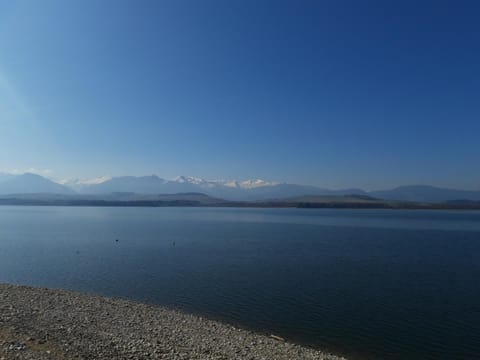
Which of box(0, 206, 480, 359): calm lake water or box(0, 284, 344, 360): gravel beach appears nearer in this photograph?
box(0, 284, 344, 360): gravel beach

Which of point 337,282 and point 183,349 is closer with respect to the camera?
point 183,349

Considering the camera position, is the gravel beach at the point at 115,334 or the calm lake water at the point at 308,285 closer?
the gravel beach at the point at 115,334

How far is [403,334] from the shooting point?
63.6ft

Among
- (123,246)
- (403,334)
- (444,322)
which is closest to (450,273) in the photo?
(444,322)

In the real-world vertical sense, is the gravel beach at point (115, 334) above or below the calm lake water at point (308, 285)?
above

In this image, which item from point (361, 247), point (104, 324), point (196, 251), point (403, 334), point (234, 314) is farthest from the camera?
point (361, 247)

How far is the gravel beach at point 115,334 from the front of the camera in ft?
41.5

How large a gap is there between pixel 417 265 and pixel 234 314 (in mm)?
26712

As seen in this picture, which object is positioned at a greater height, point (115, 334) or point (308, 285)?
point (115, 334)

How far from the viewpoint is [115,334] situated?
51.0 ft

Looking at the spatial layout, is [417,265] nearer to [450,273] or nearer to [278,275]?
[450,273]

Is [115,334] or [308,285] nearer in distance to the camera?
[115,334]

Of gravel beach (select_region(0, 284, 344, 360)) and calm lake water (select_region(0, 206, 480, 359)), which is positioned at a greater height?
gravel beach (select_region(0, 284, 344, 360))

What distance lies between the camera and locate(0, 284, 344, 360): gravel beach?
41.5 ft
